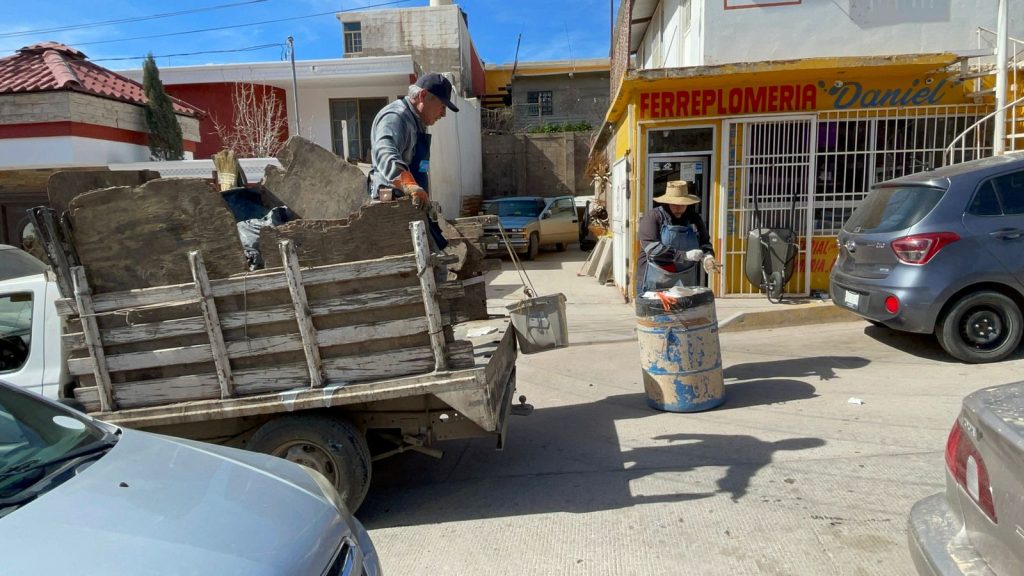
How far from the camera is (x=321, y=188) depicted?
180 inches

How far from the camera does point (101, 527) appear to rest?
1.96m

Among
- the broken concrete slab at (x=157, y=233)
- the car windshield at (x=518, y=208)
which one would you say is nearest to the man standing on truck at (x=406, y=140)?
the broken concrete slab at (x=157, y=233)

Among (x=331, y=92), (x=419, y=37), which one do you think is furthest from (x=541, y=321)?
(x=419, y=37)

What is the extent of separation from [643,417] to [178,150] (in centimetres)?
1175

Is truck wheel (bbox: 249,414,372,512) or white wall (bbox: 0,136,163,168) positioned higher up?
white wall (bbox: 0,136,163,168)

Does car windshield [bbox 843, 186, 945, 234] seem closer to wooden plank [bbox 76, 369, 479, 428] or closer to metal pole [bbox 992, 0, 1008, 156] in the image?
metal pole [bbox 992, 0, 1008, 156]

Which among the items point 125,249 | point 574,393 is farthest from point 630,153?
point 125,249

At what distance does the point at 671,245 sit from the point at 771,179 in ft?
15.1

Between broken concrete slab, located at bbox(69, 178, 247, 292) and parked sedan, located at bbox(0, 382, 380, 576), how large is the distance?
117 centimetres

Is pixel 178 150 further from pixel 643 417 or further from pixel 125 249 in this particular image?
pixel 643 417

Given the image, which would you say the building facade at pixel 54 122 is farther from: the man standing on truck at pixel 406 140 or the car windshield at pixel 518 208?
the man standing on truck at pixel 406 140

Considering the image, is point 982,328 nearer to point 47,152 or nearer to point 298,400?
point 298,400

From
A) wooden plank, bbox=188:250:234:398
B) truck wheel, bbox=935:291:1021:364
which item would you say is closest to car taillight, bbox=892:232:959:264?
truck wheel, bbox=935:291:1021:364

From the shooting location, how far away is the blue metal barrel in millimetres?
4965
